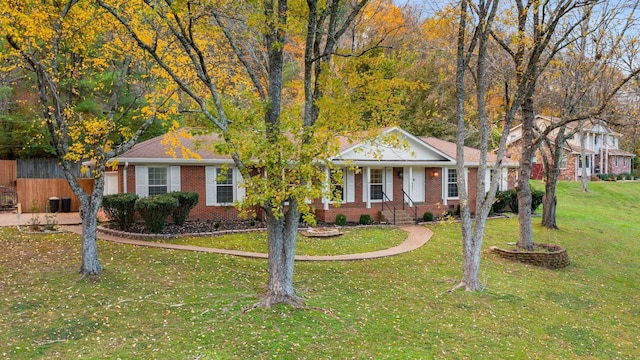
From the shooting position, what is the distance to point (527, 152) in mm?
14039

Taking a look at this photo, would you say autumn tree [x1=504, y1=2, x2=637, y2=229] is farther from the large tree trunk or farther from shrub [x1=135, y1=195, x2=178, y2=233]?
shrub [x1=135, y1=195, x2=178, y2=233]

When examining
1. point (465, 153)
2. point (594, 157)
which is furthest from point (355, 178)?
point (594, 157)

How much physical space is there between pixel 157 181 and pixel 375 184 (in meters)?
9.27

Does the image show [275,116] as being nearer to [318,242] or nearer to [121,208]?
[318,242]

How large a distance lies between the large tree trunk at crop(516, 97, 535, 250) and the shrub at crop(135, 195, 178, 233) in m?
11.2

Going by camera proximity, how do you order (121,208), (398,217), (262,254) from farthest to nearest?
(398,217), (121,208), (262,254)

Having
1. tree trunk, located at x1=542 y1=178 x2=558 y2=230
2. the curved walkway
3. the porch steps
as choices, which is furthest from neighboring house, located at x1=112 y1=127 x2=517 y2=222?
the curved walkway

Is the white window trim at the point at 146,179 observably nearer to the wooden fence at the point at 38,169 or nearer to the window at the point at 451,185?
the window at the point at 451,185

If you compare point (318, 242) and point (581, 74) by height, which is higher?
point (581, 74)

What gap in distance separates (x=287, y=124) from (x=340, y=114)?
55.2 inches

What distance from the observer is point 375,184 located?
62.8 ft

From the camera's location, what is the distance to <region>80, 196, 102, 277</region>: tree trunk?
8.95 meters

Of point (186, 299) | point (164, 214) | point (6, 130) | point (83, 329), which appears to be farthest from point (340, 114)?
point (6, 130)

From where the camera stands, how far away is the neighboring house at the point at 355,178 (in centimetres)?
1584
